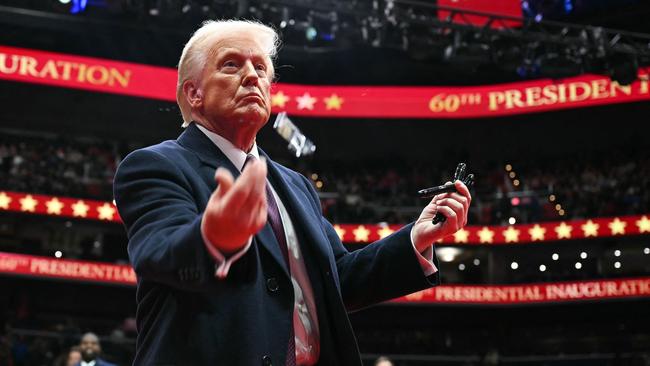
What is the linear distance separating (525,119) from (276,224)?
792 inches

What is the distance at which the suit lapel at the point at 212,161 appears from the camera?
1659mm

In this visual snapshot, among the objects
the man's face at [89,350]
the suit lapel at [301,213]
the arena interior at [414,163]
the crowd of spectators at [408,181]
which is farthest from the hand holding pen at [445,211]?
the crowd of spectators at [408,181]

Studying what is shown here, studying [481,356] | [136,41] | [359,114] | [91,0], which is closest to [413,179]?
[359,114]

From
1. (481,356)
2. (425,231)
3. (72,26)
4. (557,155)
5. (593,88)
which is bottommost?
(481,356)

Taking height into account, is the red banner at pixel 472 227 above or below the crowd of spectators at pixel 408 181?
below

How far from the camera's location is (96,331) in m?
14.9

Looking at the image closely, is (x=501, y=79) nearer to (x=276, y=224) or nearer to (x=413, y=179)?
(x=413, y=179)

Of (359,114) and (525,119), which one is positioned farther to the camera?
(525,119)

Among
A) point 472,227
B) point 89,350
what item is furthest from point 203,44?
point 472,227

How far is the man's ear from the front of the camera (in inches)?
72.9

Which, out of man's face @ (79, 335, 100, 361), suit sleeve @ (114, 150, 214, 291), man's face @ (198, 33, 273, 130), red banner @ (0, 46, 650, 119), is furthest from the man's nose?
red banner @ (0, 46, 650, 119)

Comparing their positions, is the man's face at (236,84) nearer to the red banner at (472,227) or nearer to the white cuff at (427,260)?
the white cuff at (427,260)

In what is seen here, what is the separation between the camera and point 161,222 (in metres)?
1.47

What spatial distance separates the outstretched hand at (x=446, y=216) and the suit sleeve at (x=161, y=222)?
1.90ft
